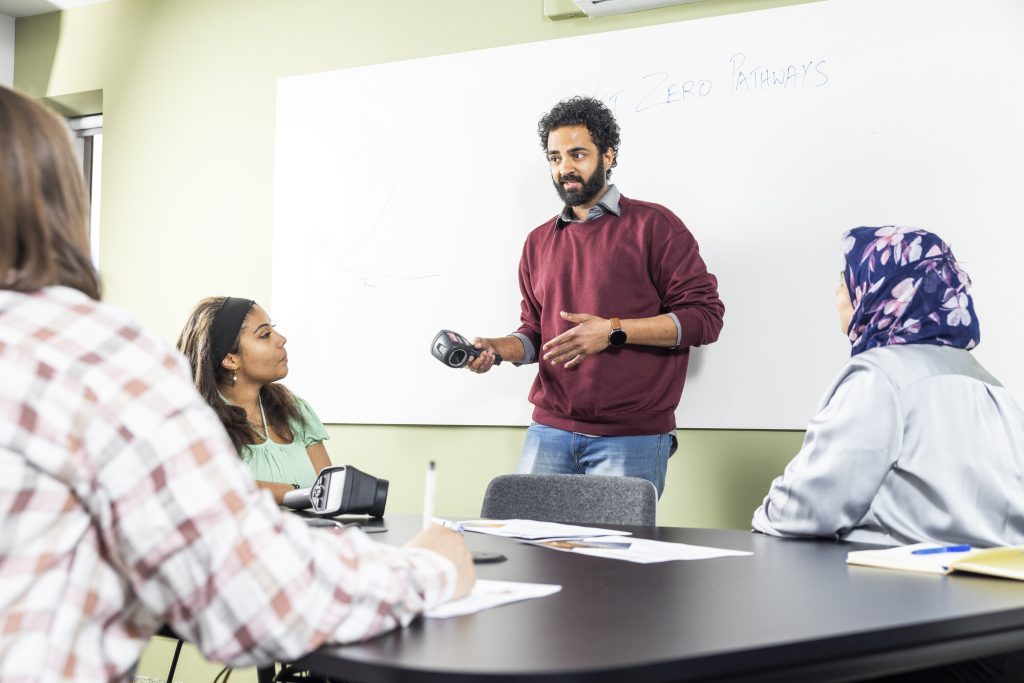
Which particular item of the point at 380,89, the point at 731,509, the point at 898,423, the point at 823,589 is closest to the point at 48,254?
the point at 823,589

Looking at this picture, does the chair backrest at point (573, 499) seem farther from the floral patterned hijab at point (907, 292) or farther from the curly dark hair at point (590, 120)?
the curly dark hair at point (590, 120)

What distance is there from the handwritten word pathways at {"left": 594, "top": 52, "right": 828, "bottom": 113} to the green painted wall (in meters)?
0.21

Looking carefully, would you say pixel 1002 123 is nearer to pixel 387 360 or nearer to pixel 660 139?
pixel 660 139

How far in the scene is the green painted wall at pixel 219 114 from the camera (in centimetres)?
335

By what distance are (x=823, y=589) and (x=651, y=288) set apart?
1731 millimetres

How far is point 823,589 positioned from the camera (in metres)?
1.10

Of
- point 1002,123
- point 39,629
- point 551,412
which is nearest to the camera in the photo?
point 39,629

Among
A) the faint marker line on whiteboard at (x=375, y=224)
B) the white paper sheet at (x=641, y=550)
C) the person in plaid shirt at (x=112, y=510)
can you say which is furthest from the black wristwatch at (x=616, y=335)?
the person in plaid shirt at (x=112, y=510)

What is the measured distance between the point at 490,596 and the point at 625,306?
5.96 feet

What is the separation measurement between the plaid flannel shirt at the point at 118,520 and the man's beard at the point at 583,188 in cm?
215

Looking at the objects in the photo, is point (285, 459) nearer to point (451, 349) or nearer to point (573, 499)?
point (451, 349)

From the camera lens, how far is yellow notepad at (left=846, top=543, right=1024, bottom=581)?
3.86 feet

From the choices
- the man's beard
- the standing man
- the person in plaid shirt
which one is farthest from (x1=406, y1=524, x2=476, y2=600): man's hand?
the man's beard

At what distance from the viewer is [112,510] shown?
0.74m
